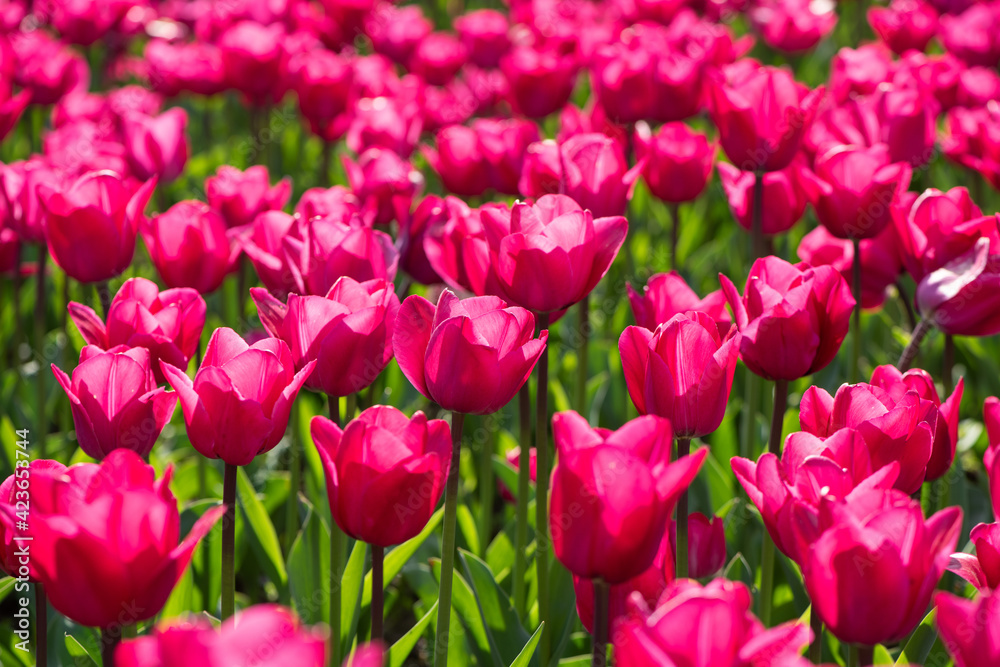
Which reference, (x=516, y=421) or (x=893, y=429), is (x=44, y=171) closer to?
(x=516, y=421)

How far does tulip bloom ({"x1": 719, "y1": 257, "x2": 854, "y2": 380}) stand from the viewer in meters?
1.56

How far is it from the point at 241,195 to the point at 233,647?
1822 mm

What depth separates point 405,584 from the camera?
240cm

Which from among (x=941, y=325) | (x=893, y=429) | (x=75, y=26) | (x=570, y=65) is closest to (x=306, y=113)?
(x=570, y=65)

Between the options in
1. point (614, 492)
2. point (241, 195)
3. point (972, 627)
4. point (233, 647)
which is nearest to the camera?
point (233, 647)

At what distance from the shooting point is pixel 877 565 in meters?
1.03

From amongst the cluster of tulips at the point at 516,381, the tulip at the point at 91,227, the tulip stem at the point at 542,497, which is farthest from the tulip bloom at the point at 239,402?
the tulip at the point at 91,227

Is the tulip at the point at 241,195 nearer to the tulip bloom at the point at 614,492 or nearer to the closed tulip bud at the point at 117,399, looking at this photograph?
the closed tulip bud at the point at 117,399

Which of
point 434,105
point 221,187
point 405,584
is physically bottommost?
point 405,584

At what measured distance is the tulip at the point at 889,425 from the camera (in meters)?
1.33

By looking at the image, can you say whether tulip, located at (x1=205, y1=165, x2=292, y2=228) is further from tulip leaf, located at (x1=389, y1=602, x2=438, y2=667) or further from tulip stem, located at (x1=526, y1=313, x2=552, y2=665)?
tulip leaf, located at (x1=389, y1=602, x2=438, y2=667)

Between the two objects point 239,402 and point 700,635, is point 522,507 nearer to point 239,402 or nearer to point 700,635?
point 239,402

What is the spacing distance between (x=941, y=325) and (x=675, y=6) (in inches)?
112

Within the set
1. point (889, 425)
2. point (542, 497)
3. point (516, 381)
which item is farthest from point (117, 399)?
point (889, 425)
